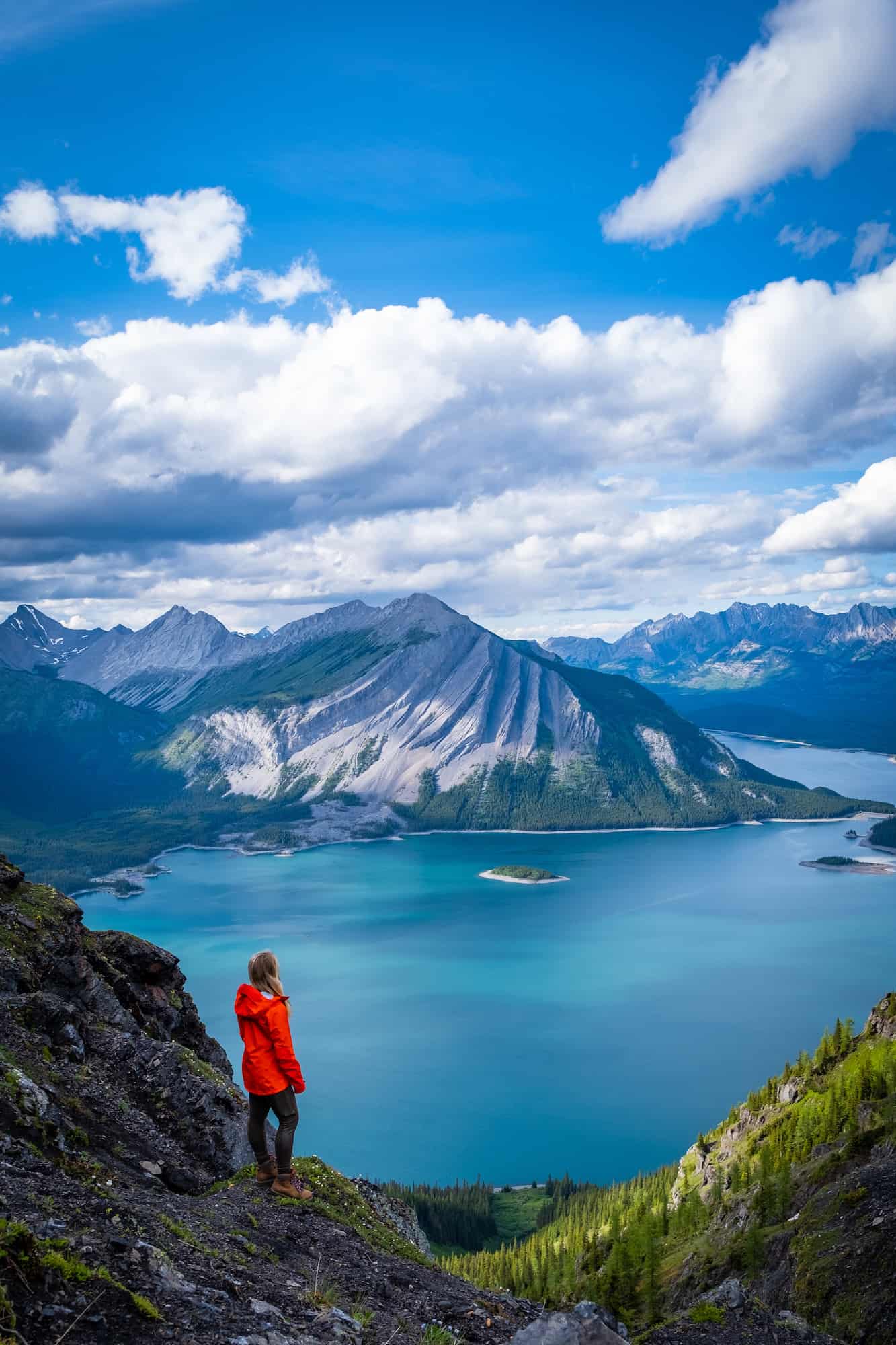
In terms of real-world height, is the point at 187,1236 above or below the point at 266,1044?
below

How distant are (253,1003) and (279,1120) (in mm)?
2053

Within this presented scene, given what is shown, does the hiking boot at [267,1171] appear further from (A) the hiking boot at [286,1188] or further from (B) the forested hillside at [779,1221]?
(B) the forested hillside at [779,1221]

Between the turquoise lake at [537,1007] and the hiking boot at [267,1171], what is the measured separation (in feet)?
270

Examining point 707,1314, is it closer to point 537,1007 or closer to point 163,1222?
point 163,1222

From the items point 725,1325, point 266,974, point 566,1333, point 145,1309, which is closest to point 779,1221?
point 725,1325

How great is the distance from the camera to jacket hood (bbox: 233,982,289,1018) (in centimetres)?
1202

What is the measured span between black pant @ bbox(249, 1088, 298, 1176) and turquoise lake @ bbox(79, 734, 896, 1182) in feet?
273

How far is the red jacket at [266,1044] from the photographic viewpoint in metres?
12.1

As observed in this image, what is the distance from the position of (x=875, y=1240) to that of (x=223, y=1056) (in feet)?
64.0

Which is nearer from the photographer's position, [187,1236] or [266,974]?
[187,1236]

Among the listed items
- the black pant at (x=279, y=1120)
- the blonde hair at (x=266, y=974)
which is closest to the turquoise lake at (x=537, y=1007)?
the black pant at (x=279, y=1120)

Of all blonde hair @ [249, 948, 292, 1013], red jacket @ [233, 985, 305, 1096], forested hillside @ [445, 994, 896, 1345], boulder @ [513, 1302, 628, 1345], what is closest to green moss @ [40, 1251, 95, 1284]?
red jacket @ [233, 985, 305, 1096]

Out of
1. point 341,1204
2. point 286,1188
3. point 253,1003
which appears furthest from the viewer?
point 341,1204

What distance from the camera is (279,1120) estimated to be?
41.3ft
